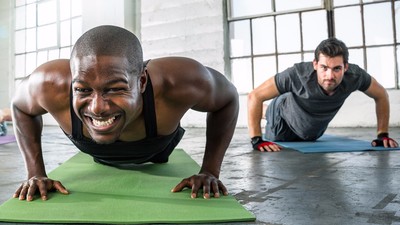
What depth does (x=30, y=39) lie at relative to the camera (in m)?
7.12

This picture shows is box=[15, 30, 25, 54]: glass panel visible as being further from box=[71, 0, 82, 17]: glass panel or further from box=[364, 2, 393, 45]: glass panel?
box=[364, 2, 393, 45]: glass panel

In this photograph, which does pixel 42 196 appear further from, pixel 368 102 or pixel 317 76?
pixel 368 102

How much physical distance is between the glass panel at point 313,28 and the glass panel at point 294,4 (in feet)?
0.31

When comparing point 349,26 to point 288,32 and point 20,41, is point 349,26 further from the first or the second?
point 20,41

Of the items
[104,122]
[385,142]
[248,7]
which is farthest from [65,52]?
[104,122]

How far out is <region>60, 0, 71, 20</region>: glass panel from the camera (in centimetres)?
647

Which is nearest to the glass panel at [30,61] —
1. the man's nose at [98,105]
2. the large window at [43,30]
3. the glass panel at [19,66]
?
the large window at [43,30]

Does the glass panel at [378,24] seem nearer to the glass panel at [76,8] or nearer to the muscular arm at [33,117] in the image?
the muscular arm at [33,117]

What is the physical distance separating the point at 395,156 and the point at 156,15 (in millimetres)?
4185

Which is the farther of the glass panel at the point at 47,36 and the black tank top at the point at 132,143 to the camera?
the glass panel at the point at 47,36

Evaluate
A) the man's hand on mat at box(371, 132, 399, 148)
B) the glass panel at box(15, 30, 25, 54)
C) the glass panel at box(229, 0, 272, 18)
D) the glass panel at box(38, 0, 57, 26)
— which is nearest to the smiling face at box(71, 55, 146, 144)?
the man's hand on mat at box(371, 132, 399, 148)

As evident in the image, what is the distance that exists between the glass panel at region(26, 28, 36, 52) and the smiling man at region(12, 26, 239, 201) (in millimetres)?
6305

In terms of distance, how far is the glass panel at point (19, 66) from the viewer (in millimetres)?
7195

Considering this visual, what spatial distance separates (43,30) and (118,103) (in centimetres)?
660
